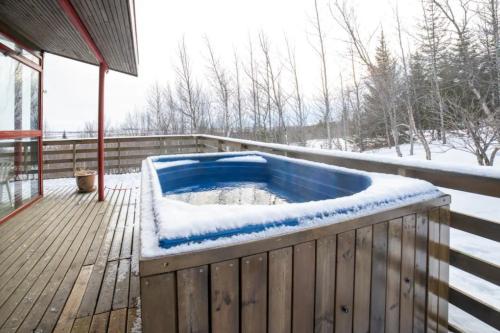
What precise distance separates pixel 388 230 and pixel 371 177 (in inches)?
24.1

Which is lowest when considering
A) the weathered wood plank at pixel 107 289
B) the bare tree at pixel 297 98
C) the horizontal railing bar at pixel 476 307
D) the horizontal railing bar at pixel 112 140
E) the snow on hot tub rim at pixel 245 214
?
the weathered wood plank at pixel 107 289

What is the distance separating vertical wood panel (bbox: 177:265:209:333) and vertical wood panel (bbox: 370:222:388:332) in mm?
682

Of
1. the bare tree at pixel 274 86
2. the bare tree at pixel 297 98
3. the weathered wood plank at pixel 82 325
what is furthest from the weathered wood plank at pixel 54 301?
the bare tree at pixel 297 98

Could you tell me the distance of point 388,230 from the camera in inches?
47.2

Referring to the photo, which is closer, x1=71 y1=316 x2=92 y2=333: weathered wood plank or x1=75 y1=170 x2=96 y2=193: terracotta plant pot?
x1=71 y1=316 x2=92 y2=333: weathered wood plank

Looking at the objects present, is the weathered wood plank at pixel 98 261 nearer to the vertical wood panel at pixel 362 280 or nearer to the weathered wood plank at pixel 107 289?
the weathered wood plank at pixel 107 289

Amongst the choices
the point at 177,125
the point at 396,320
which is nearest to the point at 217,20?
the point at 177,125

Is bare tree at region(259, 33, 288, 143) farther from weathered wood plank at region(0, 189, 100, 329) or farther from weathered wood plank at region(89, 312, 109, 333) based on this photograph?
weathered wood plank at region(89, 312, 109, 333)

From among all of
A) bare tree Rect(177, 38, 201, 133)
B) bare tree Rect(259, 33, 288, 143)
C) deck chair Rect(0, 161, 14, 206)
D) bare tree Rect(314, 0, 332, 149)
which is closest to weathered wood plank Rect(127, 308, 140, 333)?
deck chair Rect(0, 161, 14, 206)

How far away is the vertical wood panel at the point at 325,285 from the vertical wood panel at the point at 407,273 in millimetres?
397

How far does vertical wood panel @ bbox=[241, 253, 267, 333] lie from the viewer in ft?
2.96

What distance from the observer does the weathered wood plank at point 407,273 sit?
1.25 m

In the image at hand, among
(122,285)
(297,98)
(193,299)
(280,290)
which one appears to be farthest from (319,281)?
(297,98)

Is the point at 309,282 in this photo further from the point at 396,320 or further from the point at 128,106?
the point at 128,106
